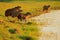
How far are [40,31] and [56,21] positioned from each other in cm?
14

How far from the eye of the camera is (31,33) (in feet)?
3.23

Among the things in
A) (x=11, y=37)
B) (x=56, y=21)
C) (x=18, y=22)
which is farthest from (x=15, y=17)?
(x=56, y=21)

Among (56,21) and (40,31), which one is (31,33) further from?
(56,21)

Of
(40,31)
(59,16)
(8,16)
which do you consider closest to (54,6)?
(59,16)

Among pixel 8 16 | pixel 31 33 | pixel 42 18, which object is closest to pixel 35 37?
pixel 31 33

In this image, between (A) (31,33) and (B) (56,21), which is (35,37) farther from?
(B) (56,21)

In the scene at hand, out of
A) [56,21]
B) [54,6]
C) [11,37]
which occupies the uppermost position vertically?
[54,6]

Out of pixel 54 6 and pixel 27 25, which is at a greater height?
pixel 54 6

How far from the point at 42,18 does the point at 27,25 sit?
0.12 meters

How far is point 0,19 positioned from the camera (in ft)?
3.33

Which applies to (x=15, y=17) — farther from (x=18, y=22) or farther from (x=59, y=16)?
(x=59, y=16)

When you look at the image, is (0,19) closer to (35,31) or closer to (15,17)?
(15,17)

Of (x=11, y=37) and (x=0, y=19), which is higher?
(x=0, y=19)

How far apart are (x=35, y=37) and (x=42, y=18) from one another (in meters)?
0.15
